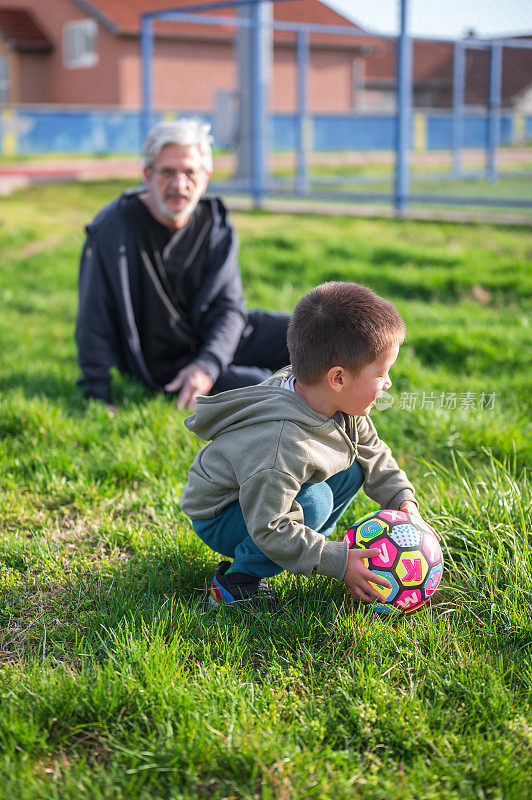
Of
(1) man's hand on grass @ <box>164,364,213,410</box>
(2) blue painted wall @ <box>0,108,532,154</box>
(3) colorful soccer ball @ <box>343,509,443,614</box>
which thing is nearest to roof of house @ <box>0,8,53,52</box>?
(2) blue painted wall @ <box>0,108,532,154</box>

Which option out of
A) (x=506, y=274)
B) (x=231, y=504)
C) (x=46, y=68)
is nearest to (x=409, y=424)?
(x=231, y=504)

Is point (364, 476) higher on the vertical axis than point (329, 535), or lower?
higher

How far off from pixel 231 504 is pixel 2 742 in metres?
0.92

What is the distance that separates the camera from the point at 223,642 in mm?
2398

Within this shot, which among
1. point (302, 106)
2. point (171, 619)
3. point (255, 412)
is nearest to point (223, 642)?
point (171, 619)

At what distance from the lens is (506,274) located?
288 inches

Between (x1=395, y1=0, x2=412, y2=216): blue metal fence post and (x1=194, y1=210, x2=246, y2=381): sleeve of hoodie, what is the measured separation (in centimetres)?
636

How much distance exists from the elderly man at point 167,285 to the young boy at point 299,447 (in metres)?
1.78

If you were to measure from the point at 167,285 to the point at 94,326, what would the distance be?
0.44 metres

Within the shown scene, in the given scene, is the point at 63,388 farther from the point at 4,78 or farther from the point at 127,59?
the point at 4,78

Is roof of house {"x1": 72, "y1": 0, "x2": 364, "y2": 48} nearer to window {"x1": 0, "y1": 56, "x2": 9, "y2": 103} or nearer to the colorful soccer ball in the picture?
window {"x1": 0, "y1": 56, "x2": 9, "y2": 103}

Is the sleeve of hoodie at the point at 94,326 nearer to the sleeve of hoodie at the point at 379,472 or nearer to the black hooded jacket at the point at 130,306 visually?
the black hooded jacket at the point at 130,306

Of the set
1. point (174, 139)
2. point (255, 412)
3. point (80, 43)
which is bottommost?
point (255, 412)

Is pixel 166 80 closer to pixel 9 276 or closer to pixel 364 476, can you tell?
pixel 9 276
